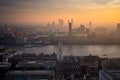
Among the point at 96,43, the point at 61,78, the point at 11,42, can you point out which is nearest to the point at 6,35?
the point at 11,42

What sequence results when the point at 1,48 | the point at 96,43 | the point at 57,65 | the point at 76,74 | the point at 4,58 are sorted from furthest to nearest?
1. the point at 96,43
2. the point at 1,48
3. the point at 4,58
4. the point at 57,65
5. the point at 76,74

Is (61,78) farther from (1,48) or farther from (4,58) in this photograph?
(1,48)

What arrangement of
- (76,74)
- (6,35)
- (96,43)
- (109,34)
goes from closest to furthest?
(76,74)
(6,35)
(96,43)
(109,34)

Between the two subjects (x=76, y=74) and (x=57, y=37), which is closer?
(x=76, y=74)

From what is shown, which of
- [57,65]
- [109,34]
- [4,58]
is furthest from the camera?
[109,34]

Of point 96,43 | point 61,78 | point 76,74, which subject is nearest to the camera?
point 61,78

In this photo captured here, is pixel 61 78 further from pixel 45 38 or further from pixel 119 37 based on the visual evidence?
pixel 45 38

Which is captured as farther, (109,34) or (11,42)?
(109,34)

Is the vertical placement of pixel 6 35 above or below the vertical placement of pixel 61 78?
above

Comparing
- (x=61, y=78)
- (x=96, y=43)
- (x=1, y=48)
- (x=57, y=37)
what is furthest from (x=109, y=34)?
(x=61, y=78)
